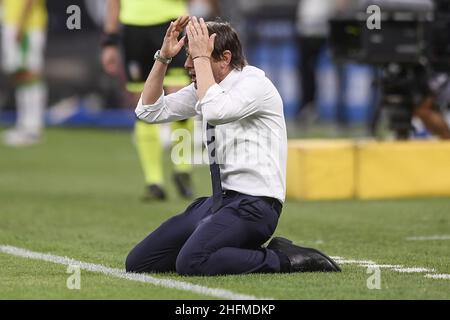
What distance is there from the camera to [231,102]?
6.24 m

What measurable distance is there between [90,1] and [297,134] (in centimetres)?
414

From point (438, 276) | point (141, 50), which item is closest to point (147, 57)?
point (141, 50)

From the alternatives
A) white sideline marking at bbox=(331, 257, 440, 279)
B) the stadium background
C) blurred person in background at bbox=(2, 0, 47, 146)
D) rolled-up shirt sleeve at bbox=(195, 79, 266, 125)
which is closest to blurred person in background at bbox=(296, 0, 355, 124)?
the stadium background

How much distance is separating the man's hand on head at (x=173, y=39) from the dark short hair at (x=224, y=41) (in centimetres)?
14

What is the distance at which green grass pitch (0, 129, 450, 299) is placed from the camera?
5.88 m

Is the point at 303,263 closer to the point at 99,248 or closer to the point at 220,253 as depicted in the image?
the point at 220,253

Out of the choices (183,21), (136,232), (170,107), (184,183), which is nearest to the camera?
(183,21)

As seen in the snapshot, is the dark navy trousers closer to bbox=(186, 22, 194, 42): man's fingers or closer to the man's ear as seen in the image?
the man's ear

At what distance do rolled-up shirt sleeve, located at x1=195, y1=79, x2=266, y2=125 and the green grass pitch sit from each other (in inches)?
31.1

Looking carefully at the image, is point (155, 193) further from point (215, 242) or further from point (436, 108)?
point (215, 242)

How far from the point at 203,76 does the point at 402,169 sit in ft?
15.7

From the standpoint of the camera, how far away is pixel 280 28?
1944cm
